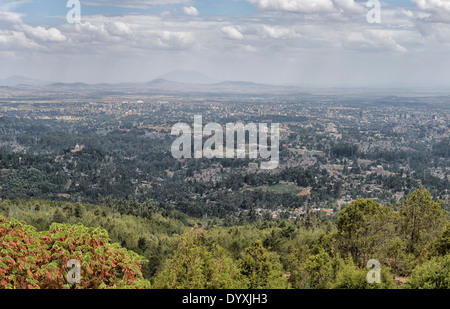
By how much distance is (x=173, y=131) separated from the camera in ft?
304

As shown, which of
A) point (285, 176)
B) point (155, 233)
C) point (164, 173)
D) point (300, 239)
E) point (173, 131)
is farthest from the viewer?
point (173, 131)

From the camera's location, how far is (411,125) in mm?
95062

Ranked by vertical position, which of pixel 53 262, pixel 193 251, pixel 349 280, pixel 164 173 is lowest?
pixel 164 173

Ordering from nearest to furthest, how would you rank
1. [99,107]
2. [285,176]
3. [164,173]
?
[285,176], [164,173], [99,107]

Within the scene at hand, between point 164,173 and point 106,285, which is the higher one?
point 106,285

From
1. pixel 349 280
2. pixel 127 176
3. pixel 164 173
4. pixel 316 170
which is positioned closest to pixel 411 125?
pixel 316 170

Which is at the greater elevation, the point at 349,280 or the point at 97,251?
the point at 97,251

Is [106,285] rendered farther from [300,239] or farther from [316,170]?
[316,170]

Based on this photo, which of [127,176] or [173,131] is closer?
[127,176]

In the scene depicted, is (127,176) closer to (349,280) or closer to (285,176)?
(285,176)

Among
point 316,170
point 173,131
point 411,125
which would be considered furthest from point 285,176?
point 411,125

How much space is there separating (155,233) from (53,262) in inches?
884
